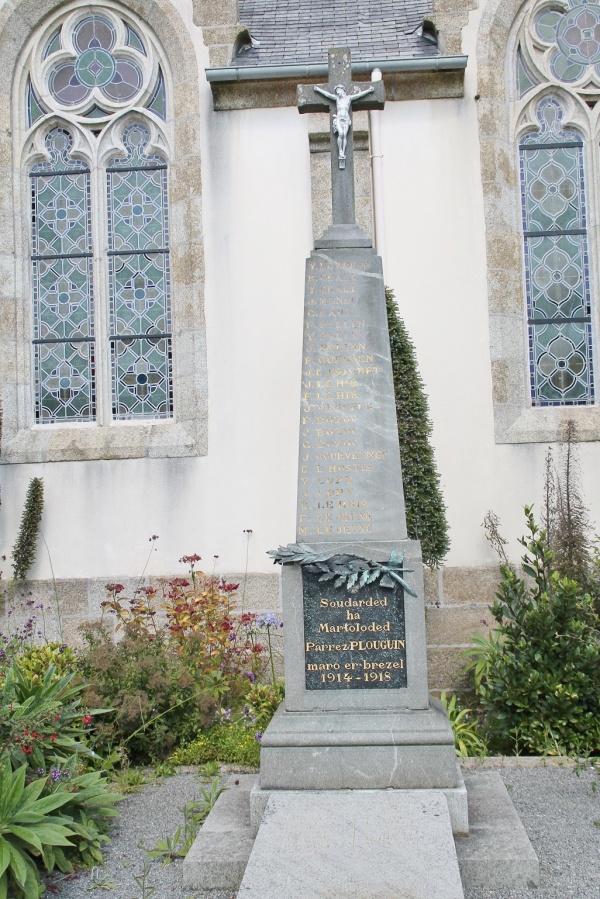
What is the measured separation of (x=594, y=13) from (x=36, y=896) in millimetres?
8338

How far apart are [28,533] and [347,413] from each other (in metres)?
3.99

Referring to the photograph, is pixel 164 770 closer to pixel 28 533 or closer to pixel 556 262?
pixel 28 533

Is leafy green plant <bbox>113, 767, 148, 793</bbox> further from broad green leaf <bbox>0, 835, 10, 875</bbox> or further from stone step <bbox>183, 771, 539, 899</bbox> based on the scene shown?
broad green leaf <bbox>0, 835, 10, 875</bbox>

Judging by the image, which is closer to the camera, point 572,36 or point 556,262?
point 556,262

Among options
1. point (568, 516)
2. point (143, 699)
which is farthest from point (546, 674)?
point (143, 699)

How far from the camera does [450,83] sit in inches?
321

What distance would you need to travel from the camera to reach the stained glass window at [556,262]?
8.19 meters

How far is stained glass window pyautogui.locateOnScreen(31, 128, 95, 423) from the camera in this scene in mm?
8461

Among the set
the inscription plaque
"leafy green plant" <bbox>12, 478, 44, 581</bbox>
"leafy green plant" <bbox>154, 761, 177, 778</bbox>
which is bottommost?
"leafy green plant" <bbox>154, 761, 177, 778</bbox>

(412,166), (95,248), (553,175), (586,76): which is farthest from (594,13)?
(95,248)

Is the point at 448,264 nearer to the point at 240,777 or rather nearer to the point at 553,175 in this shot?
the point at 553,175

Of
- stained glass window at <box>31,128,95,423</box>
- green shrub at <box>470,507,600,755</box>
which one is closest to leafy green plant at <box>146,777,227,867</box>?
green shrub at <box>470,507,600,755</box>

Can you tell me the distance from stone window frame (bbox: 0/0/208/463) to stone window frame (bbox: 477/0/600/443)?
254 centimetres

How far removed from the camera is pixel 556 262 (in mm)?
8320
